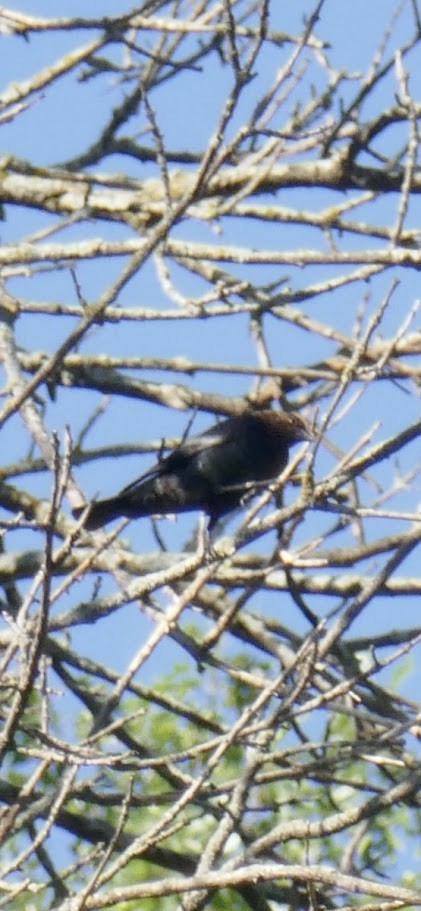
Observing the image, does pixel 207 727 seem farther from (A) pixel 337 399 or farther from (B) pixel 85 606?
(A) pixel 337 399

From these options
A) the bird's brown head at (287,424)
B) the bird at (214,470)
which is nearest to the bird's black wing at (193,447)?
the bird at (214,470)

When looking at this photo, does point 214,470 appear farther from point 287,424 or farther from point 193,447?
point 287,424

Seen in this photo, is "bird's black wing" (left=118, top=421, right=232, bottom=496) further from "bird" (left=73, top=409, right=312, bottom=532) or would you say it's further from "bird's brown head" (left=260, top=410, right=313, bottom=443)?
"bird's brown head" (left=260, top=410, right=313, bottom=443)

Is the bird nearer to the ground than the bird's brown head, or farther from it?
nearer to the ground

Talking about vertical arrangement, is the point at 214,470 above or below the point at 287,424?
below

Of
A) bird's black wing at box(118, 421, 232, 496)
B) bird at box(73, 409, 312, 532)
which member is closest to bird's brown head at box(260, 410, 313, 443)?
bird at box(73, 409, 312, 532)

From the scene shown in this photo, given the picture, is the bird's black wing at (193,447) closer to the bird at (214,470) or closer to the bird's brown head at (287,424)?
the bird at (214,470)

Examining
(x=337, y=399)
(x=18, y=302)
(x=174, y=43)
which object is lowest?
(x=337, y=399)

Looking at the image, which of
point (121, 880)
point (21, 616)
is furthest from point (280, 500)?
point (121, 880)

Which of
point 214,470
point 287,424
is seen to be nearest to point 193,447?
point 214,470
